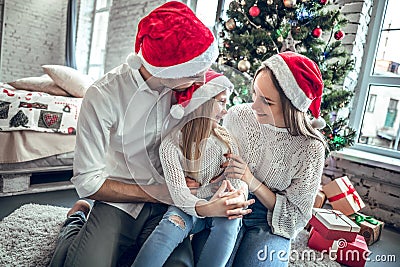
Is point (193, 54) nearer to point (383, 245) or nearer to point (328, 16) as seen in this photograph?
point (328, 16)

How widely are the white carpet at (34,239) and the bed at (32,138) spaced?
0.24 m

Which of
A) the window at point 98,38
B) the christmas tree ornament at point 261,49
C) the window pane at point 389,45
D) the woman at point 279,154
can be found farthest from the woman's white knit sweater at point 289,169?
the window at point 98,38

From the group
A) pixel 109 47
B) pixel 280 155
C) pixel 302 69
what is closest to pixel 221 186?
pixel 280 155

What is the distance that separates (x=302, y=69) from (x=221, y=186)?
0.39 m

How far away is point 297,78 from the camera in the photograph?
2.61 feet

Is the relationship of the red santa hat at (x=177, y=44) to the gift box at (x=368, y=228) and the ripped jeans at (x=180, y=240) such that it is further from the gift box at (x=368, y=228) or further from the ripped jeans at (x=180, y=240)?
the gift box at (x=368, y=228)

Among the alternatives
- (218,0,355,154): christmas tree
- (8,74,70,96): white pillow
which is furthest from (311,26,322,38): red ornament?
(8,74,70,96): white pillow

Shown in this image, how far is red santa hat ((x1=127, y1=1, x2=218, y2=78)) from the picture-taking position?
66cm

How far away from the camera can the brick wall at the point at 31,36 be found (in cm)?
426

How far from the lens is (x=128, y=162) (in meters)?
0.86

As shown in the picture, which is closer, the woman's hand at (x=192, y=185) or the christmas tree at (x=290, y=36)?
the woman's hand at (x=192, y=185)

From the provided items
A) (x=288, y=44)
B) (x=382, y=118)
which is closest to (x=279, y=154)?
(x=288, y=44)

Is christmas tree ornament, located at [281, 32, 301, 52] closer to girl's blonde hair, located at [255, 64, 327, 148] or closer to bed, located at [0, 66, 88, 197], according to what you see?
girl's blonde hair, located at [255, 64, 327, 148]

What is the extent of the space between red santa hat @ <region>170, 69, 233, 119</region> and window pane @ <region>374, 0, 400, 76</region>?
200cm
